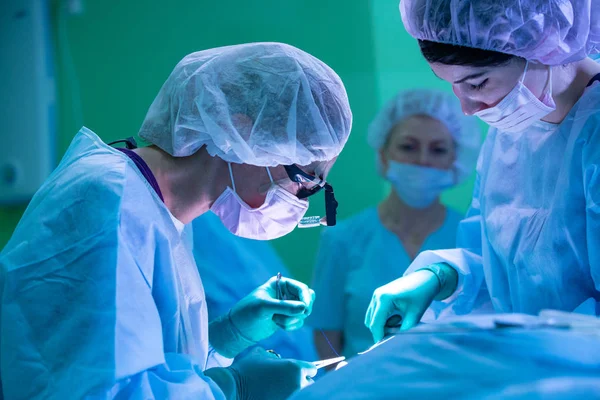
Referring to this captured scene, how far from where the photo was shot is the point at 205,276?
2305 mm

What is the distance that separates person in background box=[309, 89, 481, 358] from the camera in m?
2.55

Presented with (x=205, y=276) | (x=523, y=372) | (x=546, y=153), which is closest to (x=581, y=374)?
(x=523, y=372)

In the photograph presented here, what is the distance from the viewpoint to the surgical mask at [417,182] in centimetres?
273

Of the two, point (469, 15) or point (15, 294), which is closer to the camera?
point (15, 294)

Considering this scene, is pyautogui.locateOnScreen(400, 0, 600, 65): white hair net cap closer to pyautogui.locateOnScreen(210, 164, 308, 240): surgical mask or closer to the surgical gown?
pyautogui.locateOnScreen(210, 164, 308, 240): surgical mask

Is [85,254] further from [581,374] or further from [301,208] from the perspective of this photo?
[581,374]

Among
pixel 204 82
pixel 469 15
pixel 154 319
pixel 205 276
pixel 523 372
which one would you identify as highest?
pixel 469 15

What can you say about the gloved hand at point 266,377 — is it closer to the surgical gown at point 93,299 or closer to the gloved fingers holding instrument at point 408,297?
the surgical gown at point 93,299

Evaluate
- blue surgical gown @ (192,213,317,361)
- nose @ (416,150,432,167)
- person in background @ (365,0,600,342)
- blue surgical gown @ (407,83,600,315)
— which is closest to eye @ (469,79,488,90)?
person in background @ (365,0,600,342)

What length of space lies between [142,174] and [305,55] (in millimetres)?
503

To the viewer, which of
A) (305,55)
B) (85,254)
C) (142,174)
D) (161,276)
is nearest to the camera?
(85,254)

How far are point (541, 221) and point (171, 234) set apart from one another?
0.87 metres

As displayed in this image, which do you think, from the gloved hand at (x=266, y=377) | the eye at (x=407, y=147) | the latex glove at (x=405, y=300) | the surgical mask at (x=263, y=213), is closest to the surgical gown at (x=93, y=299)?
the gloved hand at (x=266, y=377)

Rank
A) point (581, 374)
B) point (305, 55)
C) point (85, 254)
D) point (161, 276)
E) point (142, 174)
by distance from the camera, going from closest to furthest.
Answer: point (581, 374) → point (85, 254) → point (161, 276) → point (142, 174) → point (305, 55)
